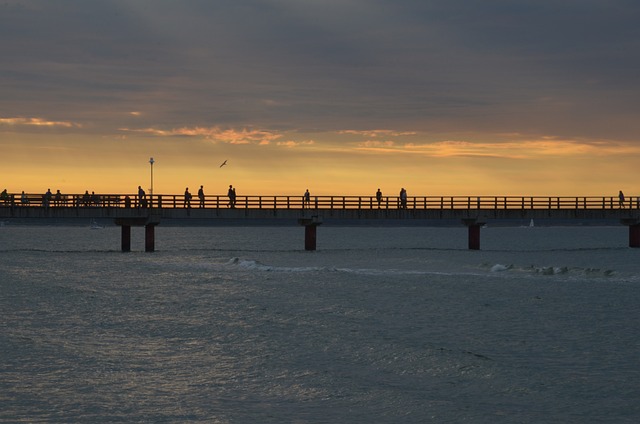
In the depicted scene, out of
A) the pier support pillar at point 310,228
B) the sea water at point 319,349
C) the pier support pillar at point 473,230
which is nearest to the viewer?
the sea water at point 319,349

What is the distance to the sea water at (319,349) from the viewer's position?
2034cm

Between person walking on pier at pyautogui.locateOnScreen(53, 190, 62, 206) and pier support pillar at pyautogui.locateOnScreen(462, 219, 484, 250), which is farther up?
person walking on pier at pyautogui.locateOnScreen(53, 190, 62, 206)

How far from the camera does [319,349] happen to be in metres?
27.8

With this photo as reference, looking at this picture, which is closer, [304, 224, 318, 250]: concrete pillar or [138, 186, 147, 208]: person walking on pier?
[138, 186, 147, 208]: person walking on pier

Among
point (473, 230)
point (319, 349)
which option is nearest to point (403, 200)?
point (473, 230)

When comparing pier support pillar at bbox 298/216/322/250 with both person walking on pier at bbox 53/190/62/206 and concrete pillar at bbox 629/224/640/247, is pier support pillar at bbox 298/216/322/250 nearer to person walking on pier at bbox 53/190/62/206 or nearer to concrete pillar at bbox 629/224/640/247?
person walking on pier at bbox 53/190/62/206

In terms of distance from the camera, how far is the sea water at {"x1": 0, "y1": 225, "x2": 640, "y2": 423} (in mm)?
20344

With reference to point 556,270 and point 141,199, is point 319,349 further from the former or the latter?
point 141,199

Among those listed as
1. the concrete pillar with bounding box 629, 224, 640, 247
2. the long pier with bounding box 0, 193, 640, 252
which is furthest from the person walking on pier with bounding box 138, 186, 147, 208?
the concrete pillar with bounding box 629, 224, 640, 247

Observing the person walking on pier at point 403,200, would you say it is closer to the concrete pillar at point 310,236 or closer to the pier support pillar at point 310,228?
the pier support pillar at point 310,228

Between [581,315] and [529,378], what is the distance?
14.0m

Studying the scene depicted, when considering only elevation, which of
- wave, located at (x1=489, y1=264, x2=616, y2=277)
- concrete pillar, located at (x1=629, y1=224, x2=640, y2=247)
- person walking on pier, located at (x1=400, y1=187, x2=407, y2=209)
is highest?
person walking on pier, located at (x1=400, y1=187, x2=407, y2=209)

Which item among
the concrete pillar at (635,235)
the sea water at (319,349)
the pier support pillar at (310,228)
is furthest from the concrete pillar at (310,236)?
the concrete pillar at (635,235)

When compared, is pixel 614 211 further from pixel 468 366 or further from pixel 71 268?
pixel 468 366
